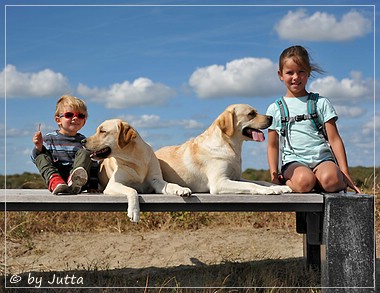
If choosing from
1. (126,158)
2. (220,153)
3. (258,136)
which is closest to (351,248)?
(258,136)

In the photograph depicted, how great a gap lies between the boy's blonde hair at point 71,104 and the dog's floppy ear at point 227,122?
61.9 inches

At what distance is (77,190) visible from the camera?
4887 millimetres

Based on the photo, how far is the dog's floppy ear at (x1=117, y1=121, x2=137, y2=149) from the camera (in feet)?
16.1

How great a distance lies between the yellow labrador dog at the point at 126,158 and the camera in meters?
4.88

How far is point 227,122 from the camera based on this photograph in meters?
5.14

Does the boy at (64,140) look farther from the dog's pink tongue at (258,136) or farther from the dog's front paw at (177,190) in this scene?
the dog's pink tongue at (258,136)

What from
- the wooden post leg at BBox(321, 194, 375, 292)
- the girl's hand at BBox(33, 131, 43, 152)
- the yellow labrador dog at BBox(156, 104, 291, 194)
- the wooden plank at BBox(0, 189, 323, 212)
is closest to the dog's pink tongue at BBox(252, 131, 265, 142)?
Answer: the yellow labrador dog at BBox(156, 104, 291, 194)

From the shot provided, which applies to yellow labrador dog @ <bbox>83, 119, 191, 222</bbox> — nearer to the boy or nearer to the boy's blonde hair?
the boy

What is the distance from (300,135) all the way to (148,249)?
267 cm

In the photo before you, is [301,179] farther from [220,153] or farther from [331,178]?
[220,153]

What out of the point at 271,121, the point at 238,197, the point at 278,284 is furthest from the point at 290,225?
the point at 238,197

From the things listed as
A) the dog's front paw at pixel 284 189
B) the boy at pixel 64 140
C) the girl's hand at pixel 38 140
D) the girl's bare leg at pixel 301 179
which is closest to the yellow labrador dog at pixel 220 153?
the girl's bare leg at pixel 301 179

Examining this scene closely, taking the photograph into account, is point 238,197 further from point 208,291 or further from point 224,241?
point 224,241

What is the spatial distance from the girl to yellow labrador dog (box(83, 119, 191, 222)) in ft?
3.80
